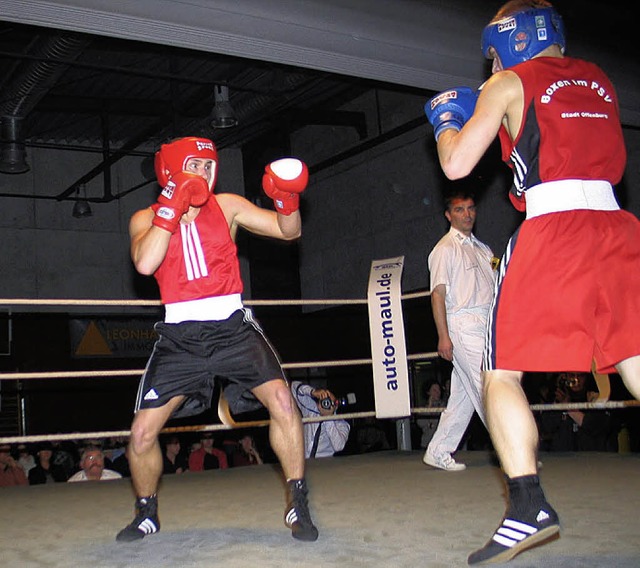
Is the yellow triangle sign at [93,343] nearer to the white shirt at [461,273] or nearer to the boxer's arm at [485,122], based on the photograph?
the white shirt at [461,273]

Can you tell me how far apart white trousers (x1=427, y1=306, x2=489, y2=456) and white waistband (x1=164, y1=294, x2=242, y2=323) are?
130 centimetres

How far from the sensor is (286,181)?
2.33 metres

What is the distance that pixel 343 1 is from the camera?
4.05 meters

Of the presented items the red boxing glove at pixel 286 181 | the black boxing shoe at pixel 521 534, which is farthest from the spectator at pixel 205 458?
the black boxing shoe at pixel 521 534

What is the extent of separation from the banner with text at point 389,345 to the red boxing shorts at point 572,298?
2.31 metres

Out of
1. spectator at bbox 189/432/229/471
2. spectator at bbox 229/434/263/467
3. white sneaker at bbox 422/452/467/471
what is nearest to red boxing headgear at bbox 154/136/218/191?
white sneaker at bbox 422/452/467/471

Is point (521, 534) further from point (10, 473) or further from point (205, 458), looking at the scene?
point (10, 473)

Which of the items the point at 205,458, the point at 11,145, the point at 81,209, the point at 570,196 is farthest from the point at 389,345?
the point at 81,209

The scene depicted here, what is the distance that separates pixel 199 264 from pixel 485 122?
3.36 feet

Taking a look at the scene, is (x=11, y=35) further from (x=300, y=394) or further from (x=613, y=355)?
(x=613, y=355)

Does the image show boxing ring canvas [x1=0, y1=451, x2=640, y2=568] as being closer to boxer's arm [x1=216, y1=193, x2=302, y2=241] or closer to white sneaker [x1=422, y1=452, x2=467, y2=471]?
white sneaker [x1=422, y1=452, x2=467, y2=471]

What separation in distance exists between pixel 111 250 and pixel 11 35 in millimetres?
3658

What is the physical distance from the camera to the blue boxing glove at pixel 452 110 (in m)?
1.85

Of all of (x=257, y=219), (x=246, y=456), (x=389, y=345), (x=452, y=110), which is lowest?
(x=246, y=456)
